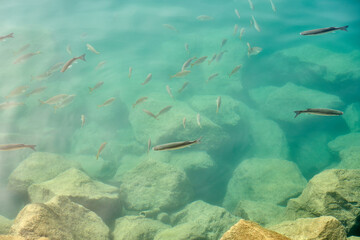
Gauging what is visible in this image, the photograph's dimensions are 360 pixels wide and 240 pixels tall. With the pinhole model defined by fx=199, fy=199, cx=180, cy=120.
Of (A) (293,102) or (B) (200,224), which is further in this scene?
(A) (293,102)

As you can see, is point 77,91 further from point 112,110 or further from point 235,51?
point 235,51

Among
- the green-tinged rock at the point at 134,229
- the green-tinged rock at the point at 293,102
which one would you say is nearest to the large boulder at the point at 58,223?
the green-tinged rock at the point at 134,229

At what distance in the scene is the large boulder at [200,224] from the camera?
3.68 meters

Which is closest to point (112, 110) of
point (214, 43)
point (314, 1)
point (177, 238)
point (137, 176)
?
point (137, 176)

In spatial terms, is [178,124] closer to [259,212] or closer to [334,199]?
[259,212]

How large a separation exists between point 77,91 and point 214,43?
1172 centimetres

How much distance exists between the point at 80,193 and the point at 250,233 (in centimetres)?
395

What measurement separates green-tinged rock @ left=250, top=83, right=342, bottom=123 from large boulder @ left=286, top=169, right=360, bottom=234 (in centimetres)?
846

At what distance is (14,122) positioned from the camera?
10.8 metres

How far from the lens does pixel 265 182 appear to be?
23.4ft

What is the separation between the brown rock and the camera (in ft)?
4.89

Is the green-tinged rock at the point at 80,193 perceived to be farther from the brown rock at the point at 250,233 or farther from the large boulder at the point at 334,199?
the large boulder at the point at 334,199

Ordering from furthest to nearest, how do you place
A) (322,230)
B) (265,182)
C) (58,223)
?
(265,182)
(58,223)
(322,230)

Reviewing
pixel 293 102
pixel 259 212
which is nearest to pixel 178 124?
pixel 259 212
